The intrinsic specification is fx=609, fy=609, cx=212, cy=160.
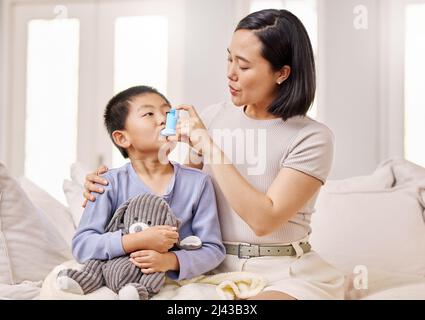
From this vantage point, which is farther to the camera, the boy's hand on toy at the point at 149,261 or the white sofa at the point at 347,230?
the white sofa at the point at 347,230

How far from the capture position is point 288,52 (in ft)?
3.58

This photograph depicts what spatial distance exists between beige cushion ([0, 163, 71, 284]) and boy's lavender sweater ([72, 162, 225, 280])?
237 millimetres

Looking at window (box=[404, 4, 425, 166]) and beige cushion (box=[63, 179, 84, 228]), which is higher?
window (box=[404, 4, 425, 166])

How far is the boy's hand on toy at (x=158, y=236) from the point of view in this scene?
101cm

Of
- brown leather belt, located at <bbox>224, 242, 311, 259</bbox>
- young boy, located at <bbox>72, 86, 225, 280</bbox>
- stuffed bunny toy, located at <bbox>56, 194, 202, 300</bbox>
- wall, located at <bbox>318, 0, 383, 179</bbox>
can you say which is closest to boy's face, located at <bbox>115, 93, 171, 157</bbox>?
young boy, located at <bbox>72, 86, 225, 280</bbox>

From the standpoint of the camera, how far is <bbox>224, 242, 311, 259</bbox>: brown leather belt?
43.3 inches

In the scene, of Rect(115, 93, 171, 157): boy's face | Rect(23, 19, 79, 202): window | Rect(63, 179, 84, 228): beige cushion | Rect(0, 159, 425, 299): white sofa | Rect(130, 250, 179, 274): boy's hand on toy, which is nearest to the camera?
Rect(130, 250, 179, 274): boy's hand on toy

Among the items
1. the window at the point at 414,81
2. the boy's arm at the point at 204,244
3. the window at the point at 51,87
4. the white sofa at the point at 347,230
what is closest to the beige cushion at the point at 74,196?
the white sofa at the point at 347,230

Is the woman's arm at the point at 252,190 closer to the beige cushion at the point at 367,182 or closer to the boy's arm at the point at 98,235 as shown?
the boy's arm at the point at 98,235

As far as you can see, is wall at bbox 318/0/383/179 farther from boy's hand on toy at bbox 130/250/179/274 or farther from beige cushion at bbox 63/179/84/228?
beige cushion at bbox 63/179/84/228

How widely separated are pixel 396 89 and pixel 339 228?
35 cm

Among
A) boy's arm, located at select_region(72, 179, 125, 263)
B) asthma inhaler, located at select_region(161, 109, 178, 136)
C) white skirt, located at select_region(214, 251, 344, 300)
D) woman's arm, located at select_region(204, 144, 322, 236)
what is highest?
asthma inhaler, located at select_region(161, 109, 178, 136)

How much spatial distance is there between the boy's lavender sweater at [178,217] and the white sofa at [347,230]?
0.21m
